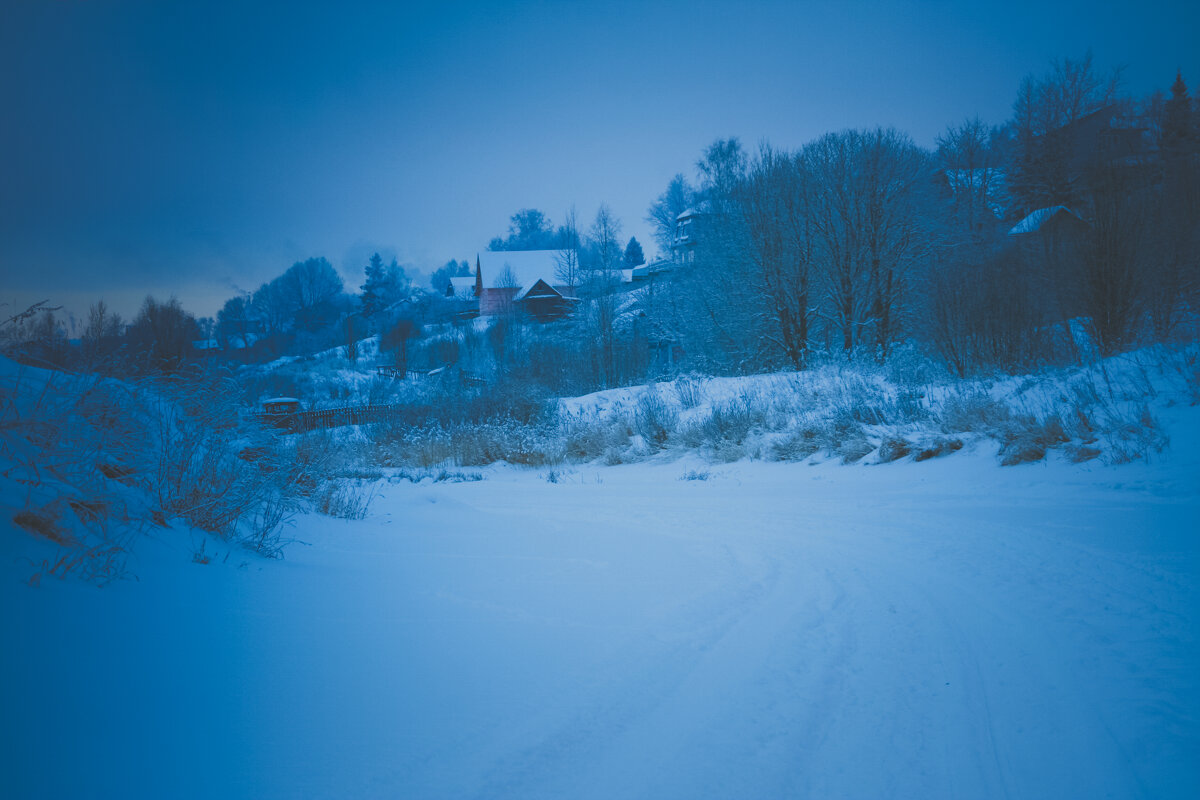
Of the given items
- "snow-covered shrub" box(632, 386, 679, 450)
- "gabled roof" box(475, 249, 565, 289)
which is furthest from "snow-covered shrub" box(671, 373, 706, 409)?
"gabled roof" box(475, 249, 565, 289)

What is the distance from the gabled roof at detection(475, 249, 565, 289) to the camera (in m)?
51.2

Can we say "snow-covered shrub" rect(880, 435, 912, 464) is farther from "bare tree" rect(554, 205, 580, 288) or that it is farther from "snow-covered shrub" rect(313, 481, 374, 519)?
"bare tree" rect(554, 205, 580, 288)

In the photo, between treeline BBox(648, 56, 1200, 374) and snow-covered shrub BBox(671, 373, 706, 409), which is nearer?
treeline BBox(648, 56, 1200, 374)

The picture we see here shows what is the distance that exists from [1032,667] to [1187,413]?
16.4 feet

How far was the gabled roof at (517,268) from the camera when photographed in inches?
2018

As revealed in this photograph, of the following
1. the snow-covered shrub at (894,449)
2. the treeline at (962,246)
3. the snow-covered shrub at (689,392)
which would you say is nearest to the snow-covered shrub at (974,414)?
the snow-covered shrub at (894,449)

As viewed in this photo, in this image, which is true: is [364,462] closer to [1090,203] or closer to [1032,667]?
[1032,667]

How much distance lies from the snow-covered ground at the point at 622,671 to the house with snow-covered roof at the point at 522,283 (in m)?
44.5

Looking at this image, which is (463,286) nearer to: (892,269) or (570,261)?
(570,261)

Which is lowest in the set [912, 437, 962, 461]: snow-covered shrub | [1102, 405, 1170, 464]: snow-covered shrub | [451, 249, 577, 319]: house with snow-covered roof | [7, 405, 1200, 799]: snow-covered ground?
[7, 405, 1200, 799]: snow-covered ground

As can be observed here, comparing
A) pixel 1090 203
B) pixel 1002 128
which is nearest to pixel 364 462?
pixel 1090 203

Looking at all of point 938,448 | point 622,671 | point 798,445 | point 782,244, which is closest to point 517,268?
point 782,244

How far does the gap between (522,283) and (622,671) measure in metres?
50.9

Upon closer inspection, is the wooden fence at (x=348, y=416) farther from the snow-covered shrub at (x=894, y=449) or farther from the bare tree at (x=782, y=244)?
the snow-covered shrub at (x=894, y=449)
